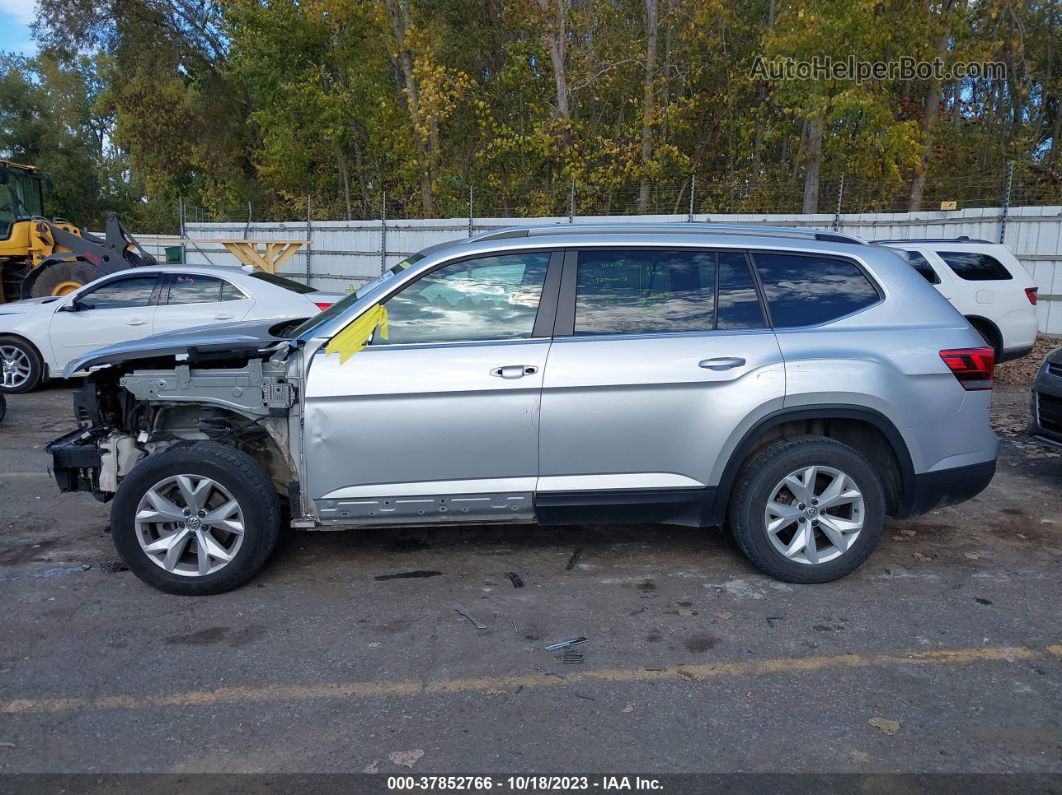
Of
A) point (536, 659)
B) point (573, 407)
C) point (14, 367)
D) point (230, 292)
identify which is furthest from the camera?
point (14, 367)

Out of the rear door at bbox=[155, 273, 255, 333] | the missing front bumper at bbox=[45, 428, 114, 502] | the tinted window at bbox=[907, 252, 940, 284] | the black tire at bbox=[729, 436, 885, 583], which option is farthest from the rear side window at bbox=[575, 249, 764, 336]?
the tinted window at bbox=[907, 252, 940, 284]

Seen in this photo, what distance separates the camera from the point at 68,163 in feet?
143

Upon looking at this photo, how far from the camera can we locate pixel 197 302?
973 cm

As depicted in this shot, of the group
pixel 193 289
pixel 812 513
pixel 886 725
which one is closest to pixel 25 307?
pixel 193 289

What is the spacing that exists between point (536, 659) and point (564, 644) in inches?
7.4

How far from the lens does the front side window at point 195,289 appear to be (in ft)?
31.9

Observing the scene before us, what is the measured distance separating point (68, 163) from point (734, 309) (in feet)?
156

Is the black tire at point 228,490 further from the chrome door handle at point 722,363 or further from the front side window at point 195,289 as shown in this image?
the front side window at point 195,289

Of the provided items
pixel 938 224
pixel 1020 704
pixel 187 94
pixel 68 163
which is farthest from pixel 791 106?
pixel 68 163

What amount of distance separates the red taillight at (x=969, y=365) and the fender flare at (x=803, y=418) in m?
0.46

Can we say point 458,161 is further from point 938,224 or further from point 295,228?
point 938,224

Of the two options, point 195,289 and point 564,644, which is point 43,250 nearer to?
point 195,289

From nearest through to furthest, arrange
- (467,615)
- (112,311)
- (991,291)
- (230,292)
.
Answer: (467,615) → (230,292) → (112,311) → (991,291)

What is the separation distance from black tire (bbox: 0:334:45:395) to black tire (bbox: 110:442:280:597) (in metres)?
7.00
